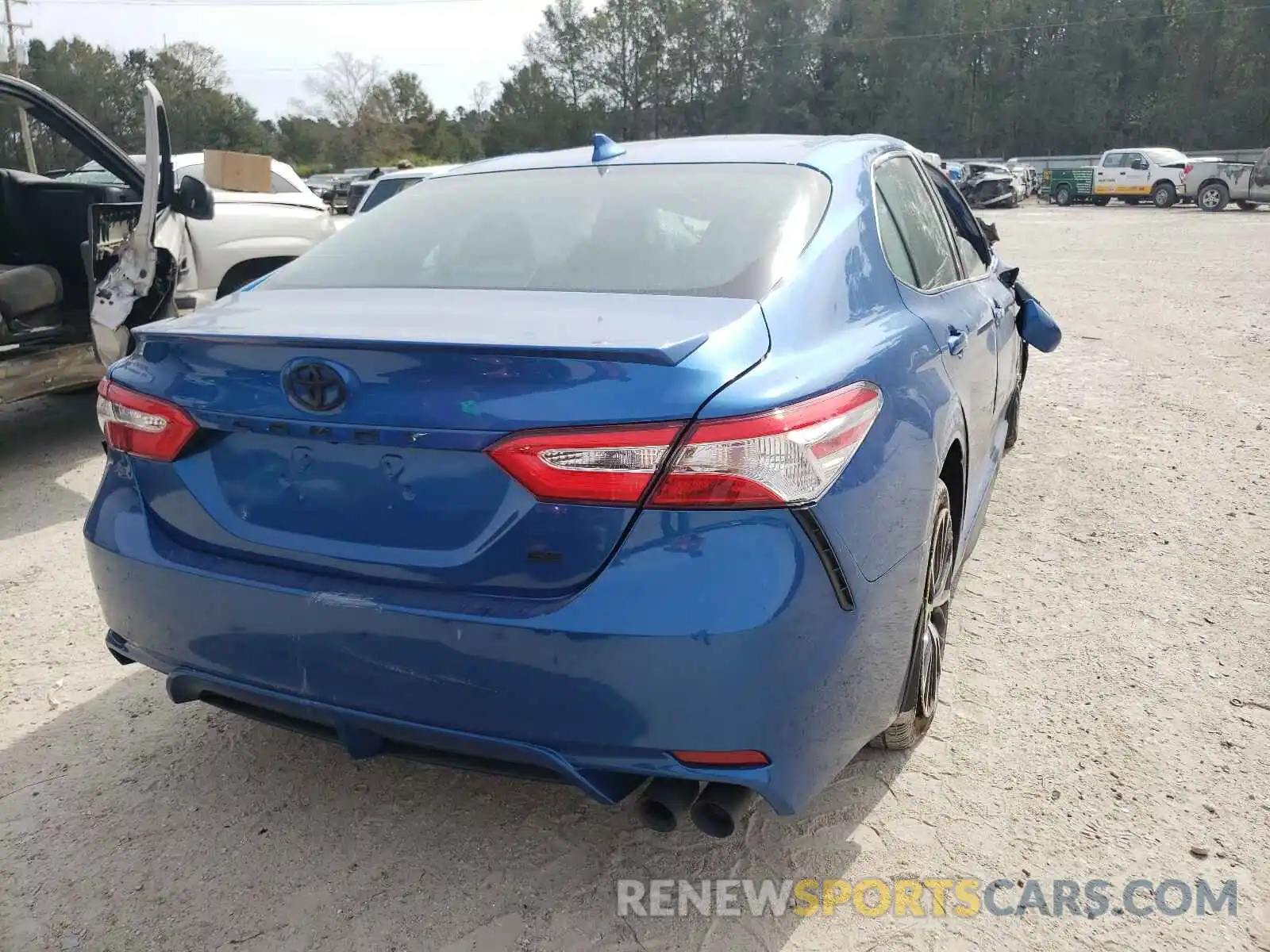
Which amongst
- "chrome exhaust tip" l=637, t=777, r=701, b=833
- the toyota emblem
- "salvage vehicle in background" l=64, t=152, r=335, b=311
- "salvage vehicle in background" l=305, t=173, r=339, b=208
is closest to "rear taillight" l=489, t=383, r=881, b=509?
the toyota emblem

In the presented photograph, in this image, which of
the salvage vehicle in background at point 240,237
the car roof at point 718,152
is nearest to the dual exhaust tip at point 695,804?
the car roof at point 718,152

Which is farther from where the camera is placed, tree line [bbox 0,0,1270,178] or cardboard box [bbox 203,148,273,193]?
tree line [bbox 0,0,1270,178]

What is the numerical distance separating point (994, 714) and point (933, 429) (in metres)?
1.02

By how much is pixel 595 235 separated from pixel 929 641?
1374 mm

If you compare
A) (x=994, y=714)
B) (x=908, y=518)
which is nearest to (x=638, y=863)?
(x=908, y=518)

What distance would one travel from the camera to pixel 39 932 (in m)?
2.13

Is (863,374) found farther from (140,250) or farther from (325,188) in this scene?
(325,188)

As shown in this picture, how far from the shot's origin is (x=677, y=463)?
68.3 inches

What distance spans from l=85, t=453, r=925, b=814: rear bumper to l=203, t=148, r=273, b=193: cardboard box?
360cm

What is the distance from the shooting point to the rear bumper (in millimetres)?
1746

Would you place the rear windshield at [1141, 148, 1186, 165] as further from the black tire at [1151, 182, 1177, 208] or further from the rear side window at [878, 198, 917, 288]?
the rear side window at [878, 198, 917, 288]

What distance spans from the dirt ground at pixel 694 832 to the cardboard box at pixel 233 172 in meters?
2.16

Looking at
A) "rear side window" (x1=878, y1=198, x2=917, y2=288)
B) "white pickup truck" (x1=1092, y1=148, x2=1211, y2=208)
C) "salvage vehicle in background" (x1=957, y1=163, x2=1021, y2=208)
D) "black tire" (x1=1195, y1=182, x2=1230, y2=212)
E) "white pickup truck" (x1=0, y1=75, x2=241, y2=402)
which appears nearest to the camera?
"rear side window" (x1=878, y1=198, x2=917, y2=288)

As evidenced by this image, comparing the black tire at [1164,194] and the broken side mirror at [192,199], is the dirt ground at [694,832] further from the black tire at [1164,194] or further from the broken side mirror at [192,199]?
the black tire at [1164,194]
